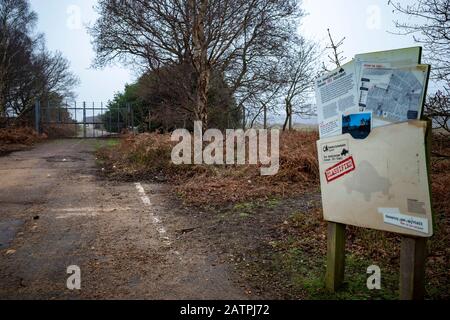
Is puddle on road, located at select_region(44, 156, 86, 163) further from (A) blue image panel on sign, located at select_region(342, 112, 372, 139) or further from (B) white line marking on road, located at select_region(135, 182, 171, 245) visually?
(A) blue image panel on sign, located at select_region(342, 112, 372, 139)

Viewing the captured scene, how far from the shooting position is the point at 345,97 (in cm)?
338

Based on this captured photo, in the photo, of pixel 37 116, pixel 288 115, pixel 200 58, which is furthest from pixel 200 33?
pixel 37 116

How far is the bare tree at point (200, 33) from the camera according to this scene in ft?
41.2

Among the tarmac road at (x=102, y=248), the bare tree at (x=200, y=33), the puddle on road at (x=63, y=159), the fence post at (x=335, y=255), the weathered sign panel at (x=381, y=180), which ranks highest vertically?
the bare tree at (x=200, y=33)

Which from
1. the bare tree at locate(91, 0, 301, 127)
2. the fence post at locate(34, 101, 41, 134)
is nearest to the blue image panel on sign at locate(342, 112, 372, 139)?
the bare tree at locate(91, 0, 301, 127)

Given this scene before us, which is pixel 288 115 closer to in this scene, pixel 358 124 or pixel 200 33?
pixel 200 33

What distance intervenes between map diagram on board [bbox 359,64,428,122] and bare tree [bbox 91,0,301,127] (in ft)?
33.6

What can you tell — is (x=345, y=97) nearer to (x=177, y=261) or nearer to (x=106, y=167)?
(x=177, y=261)

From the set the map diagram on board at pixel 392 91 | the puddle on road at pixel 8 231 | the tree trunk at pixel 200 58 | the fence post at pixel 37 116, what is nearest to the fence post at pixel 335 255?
the map diagram on board at pixel 392 91

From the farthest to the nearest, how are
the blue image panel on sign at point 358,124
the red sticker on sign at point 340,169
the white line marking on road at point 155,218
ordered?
the white line marking on road at point 155,218 < the red sticker on sign at point 340,169 < the blue image panel on sign at point 358,124

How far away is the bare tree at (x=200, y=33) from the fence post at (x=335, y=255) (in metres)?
10.4

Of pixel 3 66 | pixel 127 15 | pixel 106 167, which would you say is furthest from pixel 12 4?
pixel 106 167

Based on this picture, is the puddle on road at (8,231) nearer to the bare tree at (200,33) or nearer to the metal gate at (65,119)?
the bare tree at (200,33)
